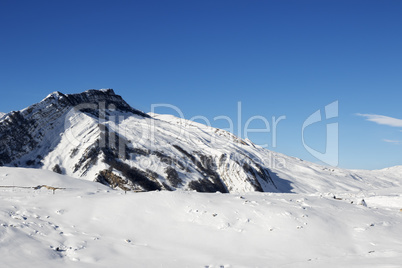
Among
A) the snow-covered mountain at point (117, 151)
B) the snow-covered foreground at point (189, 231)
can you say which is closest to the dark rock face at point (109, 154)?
the snow-covered mountain at point (117, 151)

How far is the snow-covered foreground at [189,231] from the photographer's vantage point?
38.1 ft

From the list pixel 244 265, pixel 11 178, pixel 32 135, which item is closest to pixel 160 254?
pixel 244 265

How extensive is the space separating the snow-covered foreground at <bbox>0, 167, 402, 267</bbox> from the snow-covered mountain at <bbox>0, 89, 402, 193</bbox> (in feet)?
89.9

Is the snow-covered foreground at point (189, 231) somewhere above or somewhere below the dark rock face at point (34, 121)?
below

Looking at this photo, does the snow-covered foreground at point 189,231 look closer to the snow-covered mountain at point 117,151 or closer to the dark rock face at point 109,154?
the dark rock face at point 109,154

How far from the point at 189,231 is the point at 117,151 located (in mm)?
36849

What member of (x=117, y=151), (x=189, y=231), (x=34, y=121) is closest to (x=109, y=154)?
(x=117, y=151)

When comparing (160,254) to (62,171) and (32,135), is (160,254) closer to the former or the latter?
(62,171)

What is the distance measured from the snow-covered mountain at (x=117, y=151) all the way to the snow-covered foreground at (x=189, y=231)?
2740 centimetres

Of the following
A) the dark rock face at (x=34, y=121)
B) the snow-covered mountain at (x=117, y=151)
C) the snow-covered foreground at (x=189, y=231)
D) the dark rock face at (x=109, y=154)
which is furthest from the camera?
the dark rock face at (x=34, y=121)

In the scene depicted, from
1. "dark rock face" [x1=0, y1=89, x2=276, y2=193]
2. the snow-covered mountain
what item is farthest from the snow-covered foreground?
the snow-covered mountain

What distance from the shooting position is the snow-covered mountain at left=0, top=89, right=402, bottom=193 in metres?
46.4

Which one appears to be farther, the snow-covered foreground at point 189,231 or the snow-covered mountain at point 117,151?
the snow-covered mountain at point 117,151

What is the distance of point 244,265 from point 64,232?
748 centimetres
